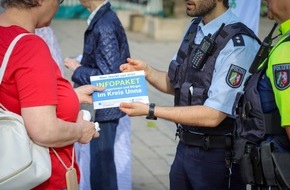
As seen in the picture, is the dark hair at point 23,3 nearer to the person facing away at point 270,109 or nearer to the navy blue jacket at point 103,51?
the person facing away at point 270,109

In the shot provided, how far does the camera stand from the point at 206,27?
3.49m

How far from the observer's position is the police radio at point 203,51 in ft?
10.9

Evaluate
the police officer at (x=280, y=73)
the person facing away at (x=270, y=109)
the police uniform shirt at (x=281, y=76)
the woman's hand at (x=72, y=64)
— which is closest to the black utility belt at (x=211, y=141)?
the person facing away at (x=270, y=109)

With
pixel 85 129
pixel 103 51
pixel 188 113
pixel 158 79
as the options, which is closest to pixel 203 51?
pixel 188 113

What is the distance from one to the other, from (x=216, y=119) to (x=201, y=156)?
0.91 ft

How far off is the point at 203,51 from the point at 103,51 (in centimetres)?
125

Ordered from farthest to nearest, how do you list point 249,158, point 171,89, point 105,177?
1. point 105,177
2. point 171,89
3. point 249,158

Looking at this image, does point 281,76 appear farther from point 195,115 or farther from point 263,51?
point 195,115

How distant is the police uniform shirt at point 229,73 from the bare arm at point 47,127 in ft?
2.81

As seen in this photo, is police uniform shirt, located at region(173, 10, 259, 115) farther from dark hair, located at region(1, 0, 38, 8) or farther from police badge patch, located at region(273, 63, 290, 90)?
dark hair, located at region(1, 0, 38, 8)

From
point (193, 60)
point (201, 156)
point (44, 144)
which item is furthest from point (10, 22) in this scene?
point (201, 156)

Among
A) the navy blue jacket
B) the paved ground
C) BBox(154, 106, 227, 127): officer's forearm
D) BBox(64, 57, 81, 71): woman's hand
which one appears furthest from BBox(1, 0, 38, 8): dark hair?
the paved ground

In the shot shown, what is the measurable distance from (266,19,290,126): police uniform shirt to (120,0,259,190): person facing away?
0.51m

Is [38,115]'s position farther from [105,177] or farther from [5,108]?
[105,177]
